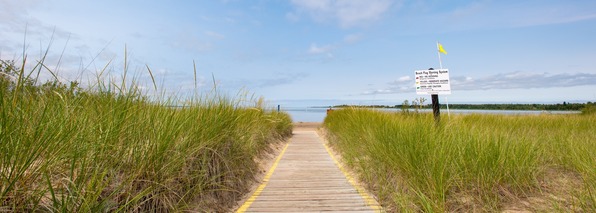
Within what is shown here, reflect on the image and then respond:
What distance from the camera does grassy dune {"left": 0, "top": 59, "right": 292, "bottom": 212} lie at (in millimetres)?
2533

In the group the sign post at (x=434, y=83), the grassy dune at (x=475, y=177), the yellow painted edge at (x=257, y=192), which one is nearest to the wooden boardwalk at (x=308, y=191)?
the yellow painted edge at (x=257, y=192)

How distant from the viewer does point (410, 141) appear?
203 inches

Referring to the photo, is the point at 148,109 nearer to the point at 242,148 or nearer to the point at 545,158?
the point at 242,148

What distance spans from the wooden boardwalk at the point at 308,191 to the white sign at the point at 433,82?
12.9 feet

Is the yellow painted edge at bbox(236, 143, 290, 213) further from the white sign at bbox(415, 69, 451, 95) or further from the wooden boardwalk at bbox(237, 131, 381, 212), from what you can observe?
the white sign at bbox(415, 69, 451, 95)

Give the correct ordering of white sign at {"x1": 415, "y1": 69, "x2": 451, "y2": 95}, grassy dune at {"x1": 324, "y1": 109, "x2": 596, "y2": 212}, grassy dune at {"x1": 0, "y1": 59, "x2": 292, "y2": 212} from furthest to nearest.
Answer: white sign at {"x1": 415, "y1": 69, "x2": 451, "y2": 95}, grassy dune at {"x1": 324, "y1": 109, "x2": 596, "y2": 212}, grassy dune at {"x1": 0, "y1": 59, "x2": 292, "y2": 212}

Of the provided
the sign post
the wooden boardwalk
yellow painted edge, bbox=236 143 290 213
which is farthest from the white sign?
yellow painted edge, bbox=236 143 290 213

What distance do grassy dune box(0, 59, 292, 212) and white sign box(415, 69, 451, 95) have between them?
6.45 meters

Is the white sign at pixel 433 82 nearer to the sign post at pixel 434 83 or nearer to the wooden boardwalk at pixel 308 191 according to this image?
the sign post at pixel 434 83

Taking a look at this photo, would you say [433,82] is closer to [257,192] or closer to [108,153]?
[257,192]

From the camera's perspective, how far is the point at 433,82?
9.90 metres

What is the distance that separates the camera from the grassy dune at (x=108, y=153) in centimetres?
253

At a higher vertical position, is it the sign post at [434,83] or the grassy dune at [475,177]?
the sign post at [434,83]

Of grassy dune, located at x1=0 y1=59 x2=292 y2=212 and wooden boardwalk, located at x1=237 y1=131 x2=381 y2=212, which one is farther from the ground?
grassy dune, located at x1=0 y1=59 x2=292 y2=212
